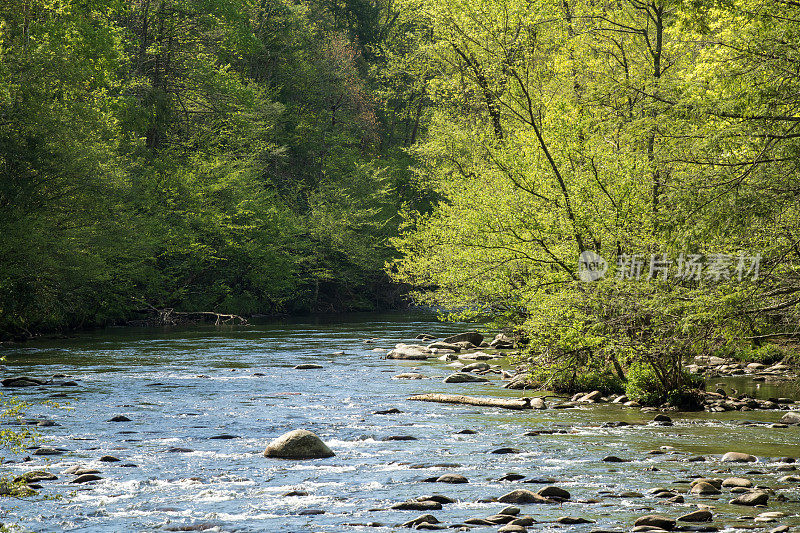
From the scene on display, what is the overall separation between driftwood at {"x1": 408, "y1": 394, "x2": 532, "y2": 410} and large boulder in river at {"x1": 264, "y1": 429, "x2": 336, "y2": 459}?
18.2 ft

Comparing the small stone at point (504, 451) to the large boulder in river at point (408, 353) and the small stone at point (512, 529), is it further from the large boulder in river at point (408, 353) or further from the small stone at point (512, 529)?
the large boulder in river at point (408, 353)

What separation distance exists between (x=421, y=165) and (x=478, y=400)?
135ft

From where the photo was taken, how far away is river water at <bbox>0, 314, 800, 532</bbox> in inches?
360

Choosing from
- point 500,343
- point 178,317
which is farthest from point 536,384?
point 178,317

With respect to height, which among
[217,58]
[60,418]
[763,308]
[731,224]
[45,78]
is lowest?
[60,418]

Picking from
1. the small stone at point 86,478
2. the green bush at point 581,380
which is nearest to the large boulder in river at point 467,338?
the green bush at point 581,380

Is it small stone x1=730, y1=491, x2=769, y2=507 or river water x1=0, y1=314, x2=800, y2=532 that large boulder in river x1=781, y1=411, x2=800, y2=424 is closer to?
river water x1=0, y1=314, x2=800, y2=532

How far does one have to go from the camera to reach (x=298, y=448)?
40.7ft

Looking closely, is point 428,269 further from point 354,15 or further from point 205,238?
point 354,15

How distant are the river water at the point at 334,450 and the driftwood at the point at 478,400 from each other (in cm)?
40

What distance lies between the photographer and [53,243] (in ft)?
94.1

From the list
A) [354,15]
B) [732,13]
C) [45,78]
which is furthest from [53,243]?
[354,15]

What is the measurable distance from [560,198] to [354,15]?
56.5 m

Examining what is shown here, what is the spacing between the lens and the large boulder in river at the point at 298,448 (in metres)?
12.4
